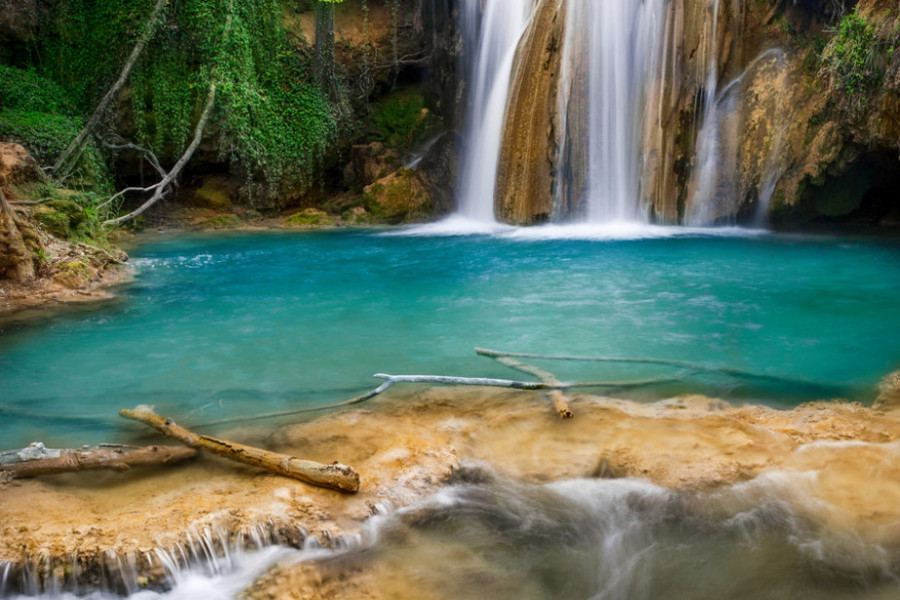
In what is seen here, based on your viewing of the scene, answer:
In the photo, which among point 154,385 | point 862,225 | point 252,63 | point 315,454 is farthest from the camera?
point 252,63

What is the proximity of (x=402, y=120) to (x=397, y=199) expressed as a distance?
315 centimetres

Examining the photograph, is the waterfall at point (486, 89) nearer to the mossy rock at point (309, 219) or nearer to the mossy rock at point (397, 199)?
the mossy rock at point (397, 199)

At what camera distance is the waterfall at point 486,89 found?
15461 millimetres

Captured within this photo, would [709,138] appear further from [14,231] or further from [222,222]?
[14,231]

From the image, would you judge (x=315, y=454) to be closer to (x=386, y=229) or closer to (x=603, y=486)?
(x=603, y=486)

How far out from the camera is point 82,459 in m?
3.79

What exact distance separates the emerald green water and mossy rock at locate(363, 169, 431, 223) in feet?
15.8

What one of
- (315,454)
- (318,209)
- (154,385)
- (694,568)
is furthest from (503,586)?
(318,209)

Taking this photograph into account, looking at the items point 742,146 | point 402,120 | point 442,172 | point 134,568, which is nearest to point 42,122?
point 442,172

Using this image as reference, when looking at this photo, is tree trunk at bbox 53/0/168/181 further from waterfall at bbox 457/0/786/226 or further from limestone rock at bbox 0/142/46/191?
waterfall at bbox 457/0/786/226

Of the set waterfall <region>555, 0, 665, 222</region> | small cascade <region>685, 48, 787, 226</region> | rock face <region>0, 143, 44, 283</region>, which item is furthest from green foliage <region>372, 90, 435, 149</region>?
rock face <region>0, 143, 44, 283</region>

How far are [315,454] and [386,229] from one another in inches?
462

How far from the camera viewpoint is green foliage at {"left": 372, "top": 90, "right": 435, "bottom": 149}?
59.5 feet

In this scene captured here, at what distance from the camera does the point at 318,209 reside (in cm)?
1722
